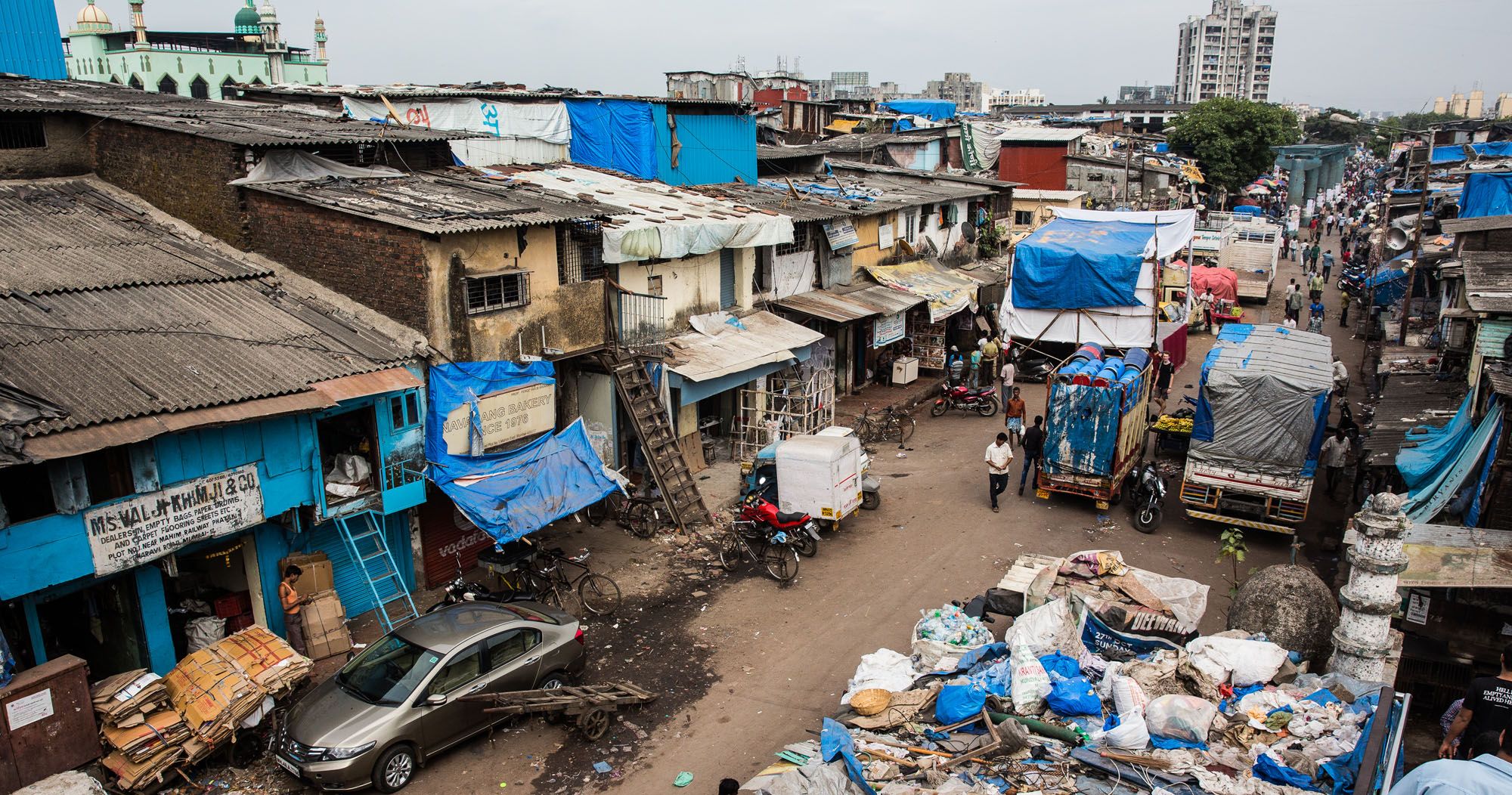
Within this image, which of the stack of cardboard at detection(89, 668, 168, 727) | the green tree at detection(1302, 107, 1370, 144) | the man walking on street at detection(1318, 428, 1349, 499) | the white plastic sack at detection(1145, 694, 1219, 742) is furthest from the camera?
the green tree at detection(1302, 107, 1370, 144)

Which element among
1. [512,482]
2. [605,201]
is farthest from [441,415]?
[605,201]

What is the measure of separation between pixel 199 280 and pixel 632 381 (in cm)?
655

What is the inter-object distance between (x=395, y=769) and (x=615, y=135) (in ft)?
51.5

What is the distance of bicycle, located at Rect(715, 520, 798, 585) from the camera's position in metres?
14.1

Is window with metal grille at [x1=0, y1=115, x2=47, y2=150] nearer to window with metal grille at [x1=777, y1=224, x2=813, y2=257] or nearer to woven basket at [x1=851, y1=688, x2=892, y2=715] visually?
window with metal grille at [x1=777, y1=224, x2=813, y2=257]

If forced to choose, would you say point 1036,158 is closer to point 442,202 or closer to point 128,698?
point 442,202

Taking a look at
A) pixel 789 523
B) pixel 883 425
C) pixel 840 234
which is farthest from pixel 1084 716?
pixel 840 234

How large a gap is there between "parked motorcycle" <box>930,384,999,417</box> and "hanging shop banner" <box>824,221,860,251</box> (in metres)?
4.46

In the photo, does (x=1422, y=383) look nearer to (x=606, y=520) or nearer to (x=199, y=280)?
(x=606, y=520)

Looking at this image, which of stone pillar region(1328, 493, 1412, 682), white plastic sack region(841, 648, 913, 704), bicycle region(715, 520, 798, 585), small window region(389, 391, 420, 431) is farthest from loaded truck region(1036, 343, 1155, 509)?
small window region(389, 391, 420, 431)

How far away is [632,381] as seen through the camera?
15984mm

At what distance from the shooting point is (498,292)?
1382cm

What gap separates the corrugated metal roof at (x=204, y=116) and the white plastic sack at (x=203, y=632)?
6812 millimetres

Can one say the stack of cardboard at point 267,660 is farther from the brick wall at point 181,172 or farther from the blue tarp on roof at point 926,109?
the blue tarp on roof at point 926,109
